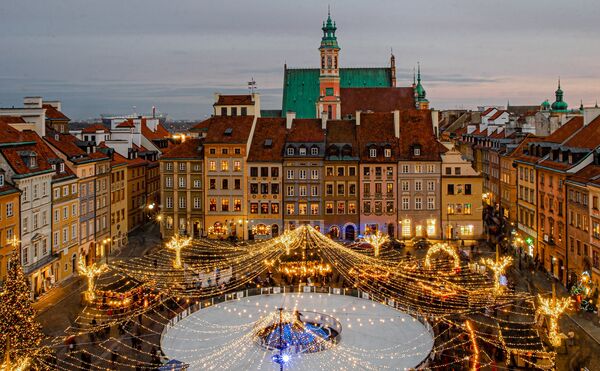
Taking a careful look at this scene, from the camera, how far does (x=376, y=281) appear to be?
41906mm

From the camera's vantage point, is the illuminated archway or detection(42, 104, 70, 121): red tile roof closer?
the illuminated archway

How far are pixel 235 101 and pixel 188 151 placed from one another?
898 cm

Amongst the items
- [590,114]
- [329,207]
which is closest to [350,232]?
[329,207]

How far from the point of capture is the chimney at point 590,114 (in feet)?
159

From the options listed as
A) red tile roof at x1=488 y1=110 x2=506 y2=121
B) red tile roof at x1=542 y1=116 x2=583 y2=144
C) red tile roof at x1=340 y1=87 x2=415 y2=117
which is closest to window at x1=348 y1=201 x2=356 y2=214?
red tile roof at x1=542 y1=116 x2=583 y2=144

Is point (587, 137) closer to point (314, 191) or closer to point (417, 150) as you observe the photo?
point (417, 150)

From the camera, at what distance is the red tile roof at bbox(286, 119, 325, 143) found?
206ft

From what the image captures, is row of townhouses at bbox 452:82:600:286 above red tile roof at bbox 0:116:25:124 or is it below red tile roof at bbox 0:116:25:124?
below

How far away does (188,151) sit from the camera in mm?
63875

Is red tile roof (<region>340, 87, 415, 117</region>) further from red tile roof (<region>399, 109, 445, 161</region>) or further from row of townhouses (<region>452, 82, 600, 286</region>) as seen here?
red tile roof (<region>399, 109, 445, 161</region>)

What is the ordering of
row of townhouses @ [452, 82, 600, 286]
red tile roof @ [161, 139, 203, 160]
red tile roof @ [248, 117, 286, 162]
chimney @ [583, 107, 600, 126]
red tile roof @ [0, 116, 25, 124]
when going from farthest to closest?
red tile roof @ [161, 139, 203, 160] → red tile roof @ [248, 117, 286, 162] → red tile roof @ [0, 116, 25, 124] → chimney @ [583, 107, 600, 126] → row of townhouses @ [452, 82, 600, 286]

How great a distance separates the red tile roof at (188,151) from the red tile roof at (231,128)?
6.63 ft

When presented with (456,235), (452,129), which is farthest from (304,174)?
(452,129)

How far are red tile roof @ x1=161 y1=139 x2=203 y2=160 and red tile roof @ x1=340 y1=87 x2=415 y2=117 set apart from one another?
3338cm
